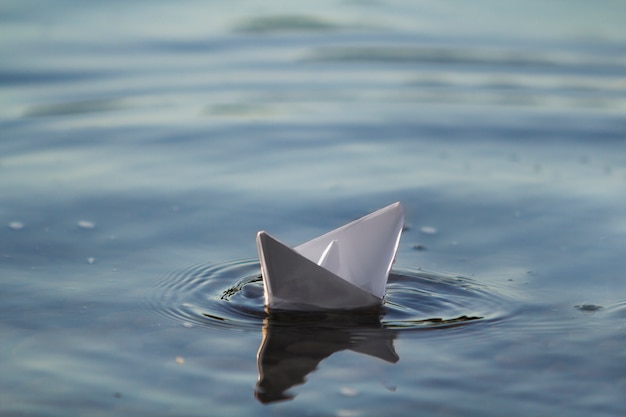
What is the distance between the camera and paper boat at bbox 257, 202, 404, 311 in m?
2.50

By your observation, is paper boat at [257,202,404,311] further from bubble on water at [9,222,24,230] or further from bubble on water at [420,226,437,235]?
bubble on water at [9,222,24,230]

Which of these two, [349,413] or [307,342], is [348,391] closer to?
[349,413]

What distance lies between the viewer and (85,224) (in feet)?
11.2

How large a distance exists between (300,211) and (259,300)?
0.88 metres

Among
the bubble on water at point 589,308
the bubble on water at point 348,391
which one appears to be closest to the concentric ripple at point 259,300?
the bubble on water at point 589,308

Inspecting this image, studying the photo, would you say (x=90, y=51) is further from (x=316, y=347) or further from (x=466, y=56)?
(x=316, y=347)

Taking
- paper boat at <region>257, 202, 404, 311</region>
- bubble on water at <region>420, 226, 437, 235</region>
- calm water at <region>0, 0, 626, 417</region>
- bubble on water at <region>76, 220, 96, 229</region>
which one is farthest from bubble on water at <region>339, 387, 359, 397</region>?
bubble on water at <region>76, 220, 96, 229</region>

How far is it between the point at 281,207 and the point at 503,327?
1.23m

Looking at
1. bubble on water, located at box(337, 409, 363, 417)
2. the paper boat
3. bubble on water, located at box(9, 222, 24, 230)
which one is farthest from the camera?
bubble on water, located at box(9, 222, 24, 230)

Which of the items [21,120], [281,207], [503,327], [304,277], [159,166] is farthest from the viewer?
[21,120]

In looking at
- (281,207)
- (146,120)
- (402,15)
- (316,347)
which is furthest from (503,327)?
(402,15)

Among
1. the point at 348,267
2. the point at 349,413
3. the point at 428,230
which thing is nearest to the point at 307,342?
the point at 348,267

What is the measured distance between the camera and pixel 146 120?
4.94 metres

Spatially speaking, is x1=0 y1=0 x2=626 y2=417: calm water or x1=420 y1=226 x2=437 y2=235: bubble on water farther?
x1=420 y1=226 x2=437 y2=235: bubble on water
